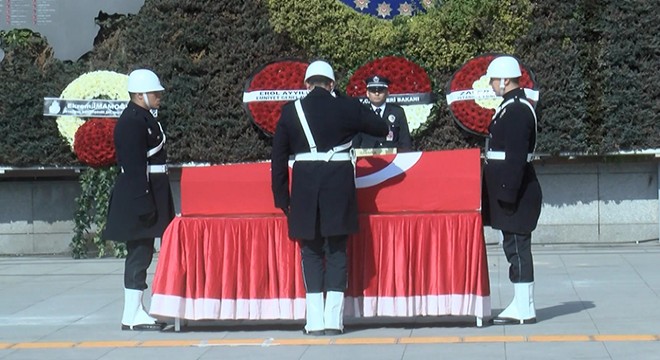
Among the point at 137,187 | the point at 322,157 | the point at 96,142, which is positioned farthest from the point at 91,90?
the point at 322,157

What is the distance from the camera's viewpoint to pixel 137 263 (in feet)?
28.4

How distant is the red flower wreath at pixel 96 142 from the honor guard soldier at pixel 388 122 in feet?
11.2

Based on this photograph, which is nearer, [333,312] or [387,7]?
[333,312]

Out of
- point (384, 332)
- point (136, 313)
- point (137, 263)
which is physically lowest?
point (384, 332)

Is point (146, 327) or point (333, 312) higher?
point (333, 312)

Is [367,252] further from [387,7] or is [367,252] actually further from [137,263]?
[387,7]

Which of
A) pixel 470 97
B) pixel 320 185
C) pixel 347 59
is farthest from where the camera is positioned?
pixel 347 59

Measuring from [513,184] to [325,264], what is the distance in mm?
1361

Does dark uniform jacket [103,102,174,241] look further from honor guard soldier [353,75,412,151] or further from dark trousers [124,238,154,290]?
honor guard soldier [353,75,412,151]

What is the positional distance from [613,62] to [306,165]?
6348 millimetres

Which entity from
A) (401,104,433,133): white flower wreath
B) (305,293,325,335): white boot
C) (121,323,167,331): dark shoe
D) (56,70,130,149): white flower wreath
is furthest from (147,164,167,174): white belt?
(401,104,433,133): white flower wreath

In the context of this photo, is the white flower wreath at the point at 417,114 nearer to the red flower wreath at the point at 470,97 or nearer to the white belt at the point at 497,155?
the red flower wreath at the point at 470,97

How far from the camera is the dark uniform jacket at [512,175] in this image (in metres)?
8.16

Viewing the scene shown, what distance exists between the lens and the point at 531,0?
13555 millimetres
